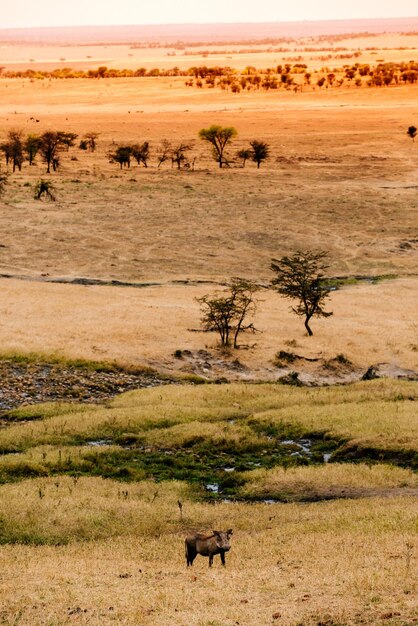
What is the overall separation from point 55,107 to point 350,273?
279ft

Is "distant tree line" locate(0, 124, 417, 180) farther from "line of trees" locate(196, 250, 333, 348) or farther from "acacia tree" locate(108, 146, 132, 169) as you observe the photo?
"line of trees" locate(196, 250, 333, 348)

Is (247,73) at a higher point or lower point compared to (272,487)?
higher

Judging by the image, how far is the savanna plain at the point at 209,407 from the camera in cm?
1500

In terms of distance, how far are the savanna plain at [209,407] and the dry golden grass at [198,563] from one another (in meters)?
Result: 0.06

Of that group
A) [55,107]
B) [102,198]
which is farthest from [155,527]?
[55,107]

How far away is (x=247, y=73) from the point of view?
563 feet

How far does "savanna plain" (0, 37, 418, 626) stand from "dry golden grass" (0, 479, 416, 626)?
6 cm

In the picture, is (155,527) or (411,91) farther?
(411,91)

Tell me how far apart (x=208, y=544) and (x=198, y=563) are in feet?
4.09

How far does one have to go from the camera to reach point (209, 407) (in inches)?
1209

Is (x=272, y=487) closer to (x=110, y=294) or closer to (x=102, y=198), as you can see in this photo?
(x=110, y=294)

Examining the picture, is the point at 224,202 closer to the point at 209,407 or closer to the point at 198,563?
the point at 209,407

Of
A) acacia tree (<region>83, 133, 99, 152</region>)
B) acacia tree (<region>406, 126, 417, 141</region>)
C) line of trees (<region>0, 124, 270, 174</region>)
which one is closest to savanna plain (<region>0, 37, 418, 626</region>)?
line of trees (<region>0, 124, 270, 174</region>)

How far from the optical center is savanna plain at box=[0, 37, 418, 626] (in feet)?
49.2
